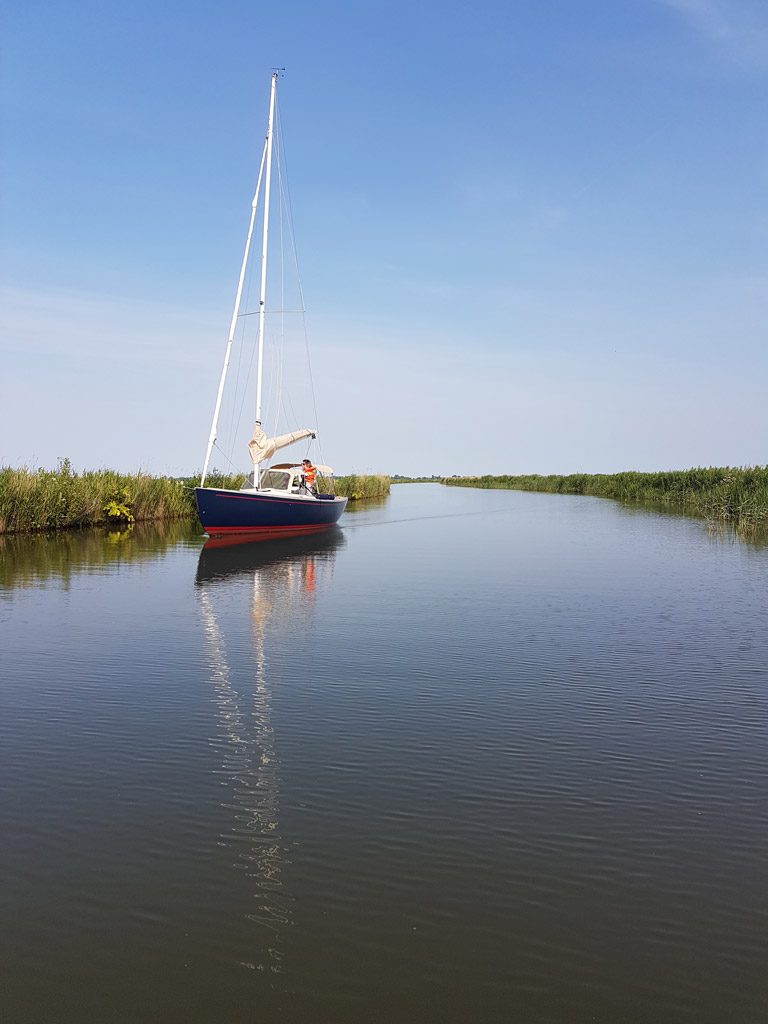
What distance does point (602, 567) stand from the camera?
19781 millimetres

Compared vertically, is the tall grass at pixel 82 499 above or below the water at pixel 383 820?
above

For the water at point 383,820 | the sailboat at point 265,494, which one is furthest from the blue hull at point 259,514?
the water at point 383,820

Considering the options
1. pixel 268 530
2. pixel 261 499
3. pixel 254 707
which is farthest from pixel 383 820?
pixel 268 530

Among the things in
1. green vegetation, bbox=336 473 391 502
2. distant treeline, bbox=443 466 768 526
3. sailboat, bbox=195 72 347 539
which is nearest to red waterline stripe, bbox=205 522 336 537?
sailboat, bbox=195 72 347 539

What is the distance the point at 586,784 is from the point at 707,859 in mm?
1198

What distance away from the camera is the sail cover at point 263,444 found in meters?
28.4

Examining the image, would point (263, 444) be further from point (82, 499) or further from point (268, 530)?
point (82, 499)

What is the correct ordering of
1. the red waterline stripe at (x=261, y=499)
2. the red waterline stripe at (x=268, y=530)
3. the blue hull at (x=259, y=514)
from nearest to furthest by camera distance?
the red waterline stripe at (x=261, y=499) < the blue hull at (x=259, y=514) < the red waterline stripe at (x=268, y=530)

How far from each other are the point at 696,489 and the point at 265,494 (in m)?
37.6

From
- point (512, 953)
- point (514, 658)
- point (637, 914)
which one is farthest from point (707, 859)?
point (514, 658)

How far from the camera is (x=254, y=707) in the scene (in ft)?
25.3

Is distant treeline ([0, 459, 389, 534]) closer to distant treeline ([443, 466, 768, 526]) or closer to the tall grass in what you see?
the tall grass

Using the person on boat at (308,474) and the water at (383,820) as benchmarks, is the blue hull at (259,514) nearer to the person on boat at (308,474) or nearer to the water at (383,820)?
the person on boat at (308,474)

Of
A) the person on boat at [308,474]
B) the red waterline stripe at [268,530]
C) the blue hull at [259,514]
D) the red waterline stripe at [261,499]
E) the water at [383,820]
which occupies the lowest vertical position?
the water at [383,820]
